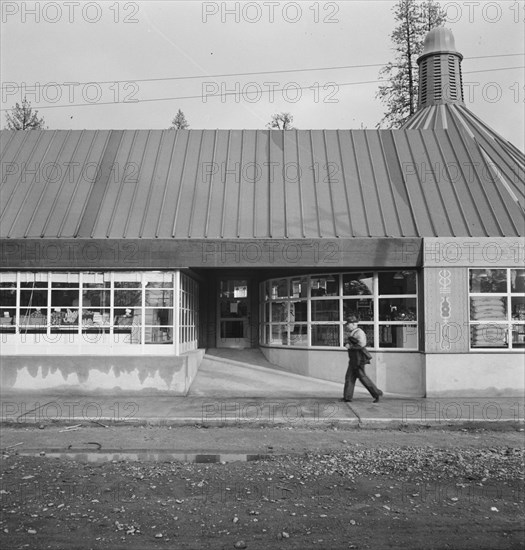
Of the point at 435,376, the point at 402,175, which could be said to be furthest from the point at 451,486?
the point at 402,175

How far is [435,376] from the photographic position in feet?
44.3

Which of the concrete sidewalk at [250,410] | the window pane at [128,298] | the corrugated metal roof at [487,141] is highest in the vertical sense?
the corrugated metal roof at [487,141]

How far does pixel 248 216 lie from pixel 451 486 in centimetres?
970

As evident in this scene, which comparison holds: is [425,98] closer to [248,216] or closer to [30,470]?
[248,216]

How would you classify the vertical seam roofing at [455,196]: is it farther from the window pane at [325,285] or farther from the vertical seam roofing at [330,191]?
the window pane at [325,285]

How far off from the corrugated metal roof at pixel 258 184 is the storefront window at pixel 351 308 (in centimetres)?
119

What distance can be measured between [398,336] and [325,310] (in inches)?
77.7

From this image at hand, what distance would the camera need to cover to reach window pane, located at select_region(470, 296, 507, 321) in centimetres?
1377

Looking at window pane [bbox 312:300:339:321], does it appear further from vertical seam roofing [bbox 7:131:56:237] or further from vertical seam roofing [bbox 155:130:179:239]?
vertical seam roofing [bbox 7:131:56:237]

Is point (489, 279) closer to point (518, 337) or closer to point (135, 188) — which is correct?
point (518, 337)

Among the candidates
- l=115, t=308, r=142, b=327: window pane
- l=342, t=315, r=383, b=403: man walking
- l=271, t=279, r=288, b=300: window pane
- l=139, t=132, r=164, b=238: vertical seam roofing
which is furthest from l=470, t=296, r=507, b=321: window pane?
l=139, t=132, r=164, b=238: vertical seam roofing

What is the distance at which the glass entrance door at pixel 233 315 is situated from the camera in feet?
60.7

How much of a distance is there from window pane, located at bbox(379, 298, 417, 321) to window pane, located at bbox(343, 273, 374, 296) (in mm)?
463

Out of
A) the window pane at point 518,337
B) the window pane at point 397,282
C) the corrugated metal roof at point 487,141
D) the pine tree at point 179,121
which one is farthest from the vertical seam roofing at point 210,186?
the pine tree at point 179,121
